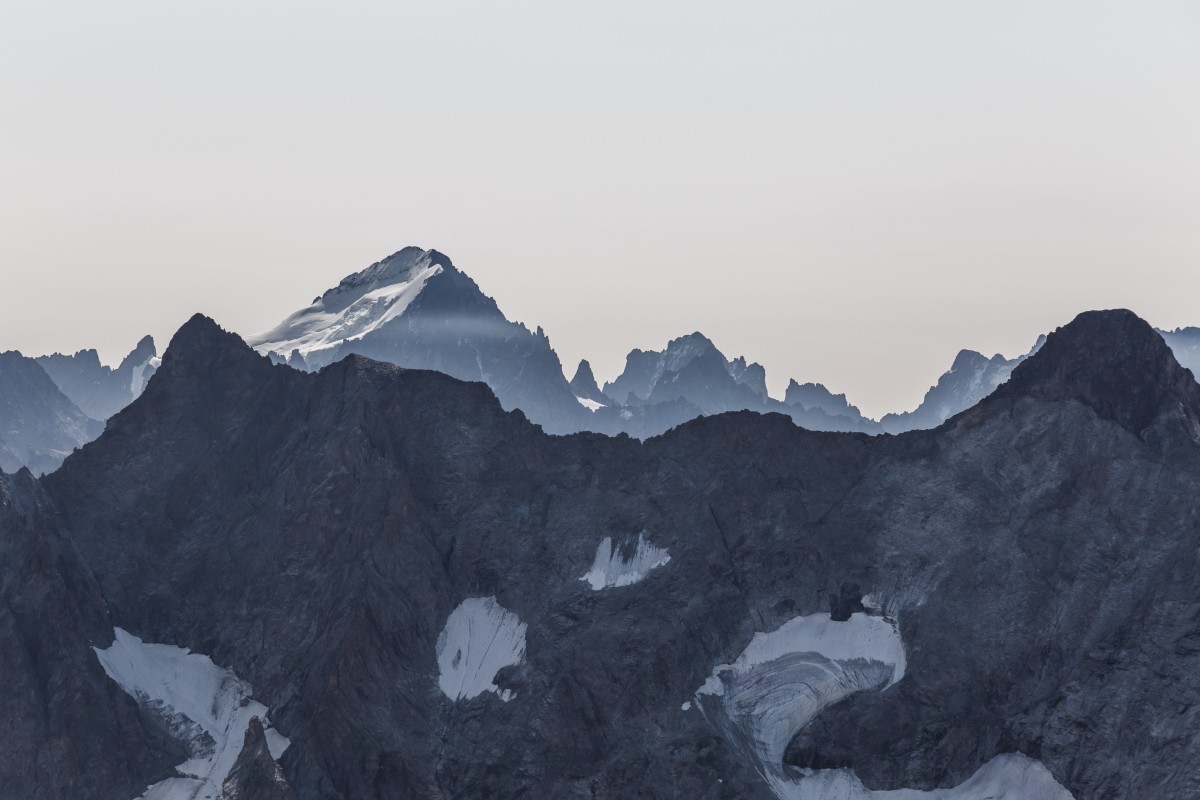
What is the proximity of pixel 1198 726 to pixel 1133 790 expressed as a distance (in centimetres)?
1103

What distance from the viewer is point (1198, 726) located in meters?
200

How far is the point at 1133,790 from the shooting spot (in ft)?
653
